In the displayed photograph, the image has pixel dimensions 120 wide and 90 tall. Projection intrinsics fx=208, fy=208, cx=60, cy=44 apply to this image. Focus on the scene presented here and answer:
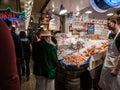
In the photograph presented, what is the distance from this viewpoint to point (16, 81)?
49.8 inches

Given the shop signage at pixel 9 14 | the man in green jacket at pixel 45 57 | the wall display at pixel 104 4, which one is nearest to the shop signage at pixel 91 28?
the shop signage at pixel 9 14

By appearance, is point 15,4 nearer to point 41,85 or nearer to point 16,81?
point 41,85

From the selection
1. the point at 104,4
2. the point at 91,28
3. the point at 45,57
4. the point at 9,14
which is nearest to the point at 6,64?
the point at 45,57

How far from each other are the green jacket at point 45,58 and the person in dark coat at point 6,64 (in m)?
3.21

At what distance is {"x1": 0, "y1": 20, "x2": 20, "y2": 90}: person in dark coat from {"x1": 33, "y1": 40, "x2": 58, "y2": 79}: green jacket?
321cm

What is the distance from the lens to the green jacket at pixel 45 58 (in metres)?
4.48

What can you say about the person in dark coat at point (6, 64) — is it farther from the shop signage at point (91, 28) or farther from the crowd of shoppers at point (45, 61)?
the shop signage at point (91, 28)

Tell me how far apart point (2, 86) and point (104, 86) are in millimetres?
3017

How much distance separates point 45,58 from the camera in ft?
14.7

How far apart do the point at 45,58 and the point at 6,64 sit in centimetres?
328

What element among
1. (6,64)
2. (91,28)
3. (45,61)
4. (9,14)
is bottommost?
(45,61)

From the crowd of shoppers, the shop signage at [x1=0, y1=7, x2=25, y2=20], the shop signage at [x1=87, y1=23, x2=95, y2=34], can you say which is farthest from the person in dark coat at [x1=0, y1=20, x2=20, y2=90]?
the shop signage at [x1=87, y1=23, x2=95, y2=34]

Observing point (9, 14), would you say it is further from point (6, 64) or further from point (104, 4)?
point (6, 64)

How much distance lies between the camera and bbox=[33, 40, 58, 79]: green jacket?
176 inches
